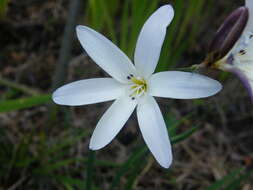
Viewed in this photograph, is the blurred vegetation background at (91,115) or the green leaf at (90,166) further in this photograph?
the blurred vegetation background at (91,115)

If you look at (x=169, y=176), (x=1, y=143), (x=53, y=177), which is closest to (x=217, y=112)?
(x=169, y=176)

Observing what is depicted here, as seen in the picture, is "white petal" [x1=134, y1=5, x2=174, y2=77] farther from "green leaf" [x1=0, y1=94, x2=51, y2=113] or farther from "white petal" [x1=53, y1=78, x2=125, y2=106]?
"green leaf" [x1=0, y1=94, x2=51, y2=113]

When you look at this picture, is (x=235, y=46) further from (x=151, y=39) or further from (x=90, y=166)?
(x=90, y=166)

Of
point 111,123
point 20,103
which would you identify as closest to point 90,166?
Result: point 111,123

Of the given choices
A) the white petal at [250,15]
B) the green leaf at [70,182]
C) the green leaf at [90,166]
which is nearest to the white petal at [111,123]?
the green leaf at [90,166]

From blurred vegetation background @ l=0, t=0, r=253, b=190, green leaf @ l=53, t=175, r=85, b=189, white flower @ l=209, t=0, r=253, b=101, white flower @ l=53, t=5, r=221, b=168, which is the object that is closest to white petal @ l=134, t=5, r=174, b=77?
white flower @ l=53, t=5, r=221, b=168

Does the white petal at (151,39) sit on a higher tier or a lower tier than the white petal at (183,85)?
higher

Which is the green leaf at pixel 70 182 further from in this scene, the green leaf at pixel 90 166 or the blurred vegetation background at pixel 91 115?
the green leaf at pixel 90 166
